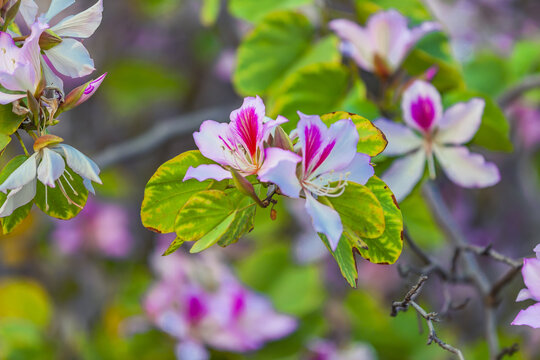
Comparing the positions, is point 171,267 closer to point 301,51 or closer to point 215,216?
point 301,51

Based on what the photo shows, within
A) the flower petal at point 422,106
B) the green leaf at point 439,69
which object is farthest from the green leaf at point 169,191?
the green leaf at point 439,69

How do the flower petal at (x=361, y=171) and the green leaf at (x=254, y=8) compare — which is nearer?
the flower petal at (x=361, y=171)

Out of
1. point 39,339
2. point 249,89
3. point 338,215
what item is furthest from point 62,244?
point 338,215

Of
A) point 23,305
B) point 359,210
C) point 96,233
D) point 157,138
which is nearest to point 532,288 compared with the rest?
point 359,210

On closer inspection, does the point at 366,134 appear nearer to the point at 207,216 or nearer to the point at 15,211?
the point at 207,216

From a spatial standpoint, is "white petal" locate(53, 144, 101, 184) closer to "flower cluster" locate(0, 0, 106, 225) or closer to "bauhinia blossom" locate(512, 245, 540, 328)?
"flower cluster" locate(0, 0, 106, 225)

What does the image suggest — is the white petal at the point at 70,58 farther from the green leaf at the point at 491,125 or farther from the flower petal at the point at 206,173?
the green leaf at the point at 491,125
